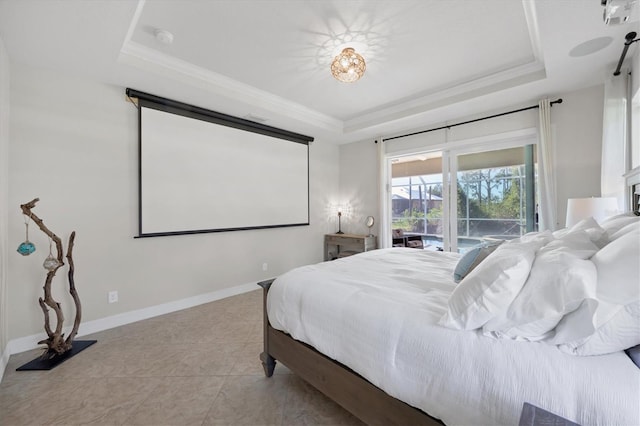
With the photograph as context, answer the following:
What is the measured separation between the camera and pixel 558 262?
1.03m

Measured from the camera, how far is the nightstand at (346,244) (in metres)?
4.67

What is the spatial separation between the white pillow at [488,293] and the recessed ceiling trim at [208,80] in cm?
315

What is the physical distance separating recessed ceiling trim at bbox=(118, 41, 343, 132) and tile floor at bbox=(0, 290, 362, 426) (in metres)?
2.63

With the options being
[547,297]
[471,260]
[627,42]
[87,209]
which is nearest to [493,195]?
[627,42]

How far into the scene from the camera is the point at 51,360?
213cm

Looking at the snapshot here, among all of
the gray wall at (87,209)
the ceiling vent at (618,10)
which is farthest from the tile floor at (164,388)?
the ceiling vent at (618,10)

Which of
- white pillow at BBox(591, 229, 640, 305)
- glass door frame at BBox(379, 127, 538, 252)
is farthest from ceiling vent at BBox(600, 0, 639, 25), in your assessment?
glass door frame at BBox(379, 127, 538, 252)

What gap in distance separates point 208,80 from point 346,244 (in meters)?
3.34

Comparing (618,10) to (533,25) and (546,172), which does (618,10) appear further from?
(546,172)

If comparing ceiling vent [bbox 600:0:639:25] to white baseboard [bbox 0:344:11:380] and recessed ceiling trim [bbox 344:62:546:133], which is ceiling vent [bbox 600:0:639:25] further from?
white baseboard [bbox 0:344:11:380]

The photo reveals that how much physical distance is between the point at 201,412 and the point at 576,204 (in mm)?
3269

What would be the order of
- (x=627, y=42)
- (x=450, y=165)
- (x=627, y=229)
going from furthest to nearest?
(x=450, y=165)
(x=627, y=42)
(x=627, y=229)

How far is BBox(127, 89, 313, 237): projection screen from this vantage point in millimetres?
3014

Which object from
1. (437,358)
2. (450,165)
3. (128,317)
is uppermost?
(450,165)
